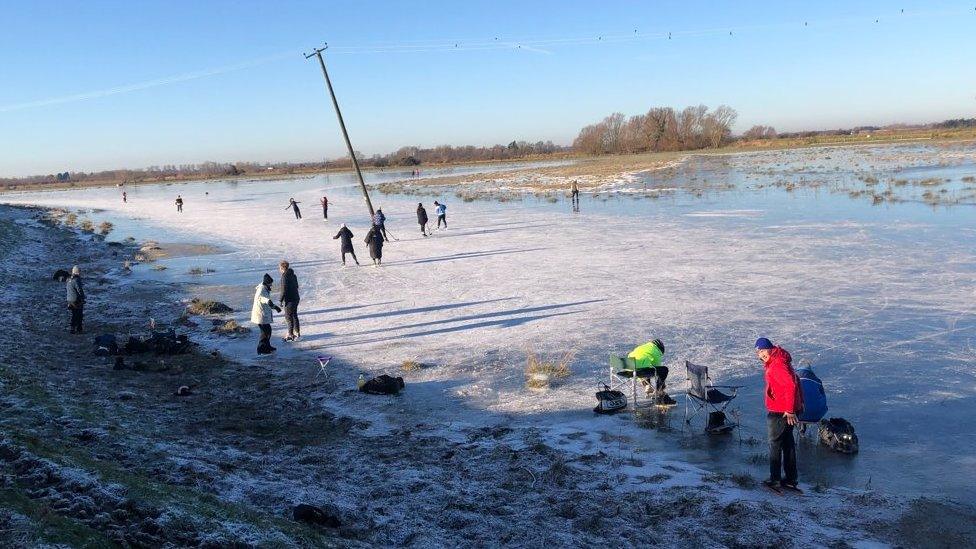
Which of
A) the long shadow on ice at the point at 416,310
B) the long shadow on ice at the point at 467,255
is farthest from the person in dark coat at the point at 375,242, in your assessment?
the long shadow on ice at the point at 416,310

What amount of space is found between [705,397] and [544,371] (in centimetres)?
258

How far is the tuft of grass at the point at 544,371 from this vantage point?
9039mm

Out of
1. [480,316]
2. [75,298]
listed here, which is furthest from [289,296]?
[75,298]

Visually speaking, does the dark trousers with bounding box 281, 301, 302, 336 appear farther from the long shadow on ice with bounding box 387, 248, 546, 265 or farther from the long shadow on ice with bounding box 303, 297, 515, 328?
the long shadow on ice with bounding box 387, 248, 546, 265

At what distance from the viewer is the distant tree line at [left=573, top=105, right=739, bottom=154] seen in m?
140

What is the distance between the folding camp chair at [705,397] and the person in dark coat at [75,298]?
11.5 m

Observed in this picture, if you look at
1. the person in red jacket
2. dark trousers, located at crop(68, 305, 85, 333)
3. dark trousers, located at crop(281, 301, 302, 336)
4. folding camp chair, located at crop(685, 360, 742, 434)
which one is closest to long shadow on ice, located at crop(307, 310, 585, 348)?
dark trousers, located at crop(281, 301, 302, 336)

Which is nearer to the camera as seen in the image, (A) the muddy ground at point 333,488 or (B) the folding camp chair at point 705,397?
(A) the muddy ground at point 333,488

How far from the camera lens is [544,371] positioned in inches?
367

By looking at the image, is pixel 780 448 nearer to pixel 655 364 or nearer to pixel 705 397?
pixel 705 397

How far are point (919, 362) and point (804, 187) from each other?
3136 cm

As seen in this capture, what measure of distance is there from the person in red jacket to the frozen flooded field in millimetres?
292

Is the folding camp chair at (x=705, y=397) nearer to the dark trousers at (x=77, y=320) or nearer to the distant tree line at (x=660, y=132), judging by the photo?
the dark trousers at (x=77, y=320)

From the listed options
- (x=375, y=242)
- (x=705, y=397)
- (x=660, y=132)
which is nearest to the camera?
(x=705, y=397)
